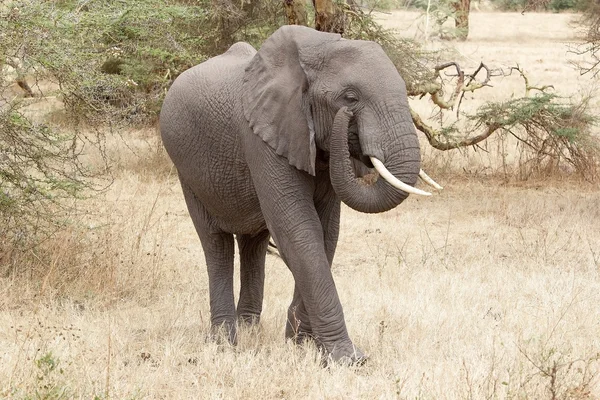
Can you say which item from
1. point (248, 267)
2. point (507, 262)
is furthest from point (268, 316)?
point (507, 262)

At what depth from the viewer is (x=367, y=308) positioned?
7.18 metres

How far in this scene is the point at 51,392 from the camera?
4.77 metres

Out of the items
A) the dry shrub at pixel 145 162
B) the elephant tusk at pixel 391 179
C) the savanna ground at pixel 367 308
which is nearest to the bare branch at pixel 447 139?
the savanna ground at pixel 367 308

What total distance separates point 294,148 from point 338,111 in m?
0.37

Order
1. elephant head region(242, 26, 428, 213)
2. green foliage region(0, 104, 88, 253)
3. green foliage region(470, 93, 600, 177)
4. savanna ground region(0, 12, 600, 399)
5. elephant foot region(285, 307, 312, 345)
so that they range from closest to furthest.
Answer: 1. elephant head region(242, 26, 428, 213)
2. savanna ground region(0, 12, 600, 399)
3. elephant foot region(285, 307, 312, 345)
4. green foliage region(0, 104, 88, 253)
5. green foliage region(470, 93, 600, 177)

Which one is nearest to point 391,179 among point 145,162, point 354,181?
point 354,181

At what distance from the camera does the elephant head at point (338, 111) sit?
16.4 ft

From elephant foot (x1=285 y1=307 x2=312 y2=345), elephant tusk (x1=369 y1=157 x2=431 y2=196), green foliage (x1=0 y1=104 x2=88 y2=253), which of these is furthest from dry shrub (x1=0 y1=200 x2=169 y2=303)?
elephant tusk (x1=369 y1=157 x2=431 y2=196)

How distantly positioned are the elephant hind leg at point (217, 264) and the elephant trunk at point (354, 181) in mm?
1698

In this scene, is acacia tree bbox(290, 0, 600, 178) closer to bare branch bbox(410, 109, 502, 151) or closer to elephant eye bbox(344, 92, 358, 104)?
bare branch bbox(410, 109, 502, 151)

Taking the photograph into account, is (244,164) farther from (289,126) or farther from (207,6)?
(207,6)

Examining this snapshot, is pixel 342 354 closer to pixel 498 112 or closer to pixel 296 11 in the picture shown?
pixel 296 11

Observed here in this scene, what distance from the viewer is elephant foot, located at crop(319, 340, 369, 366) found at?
561 cm

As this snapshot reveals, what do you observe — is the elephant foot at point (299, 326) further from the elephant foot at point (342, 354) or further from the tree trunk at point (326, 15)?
the tree trunk at point (326, 15)
